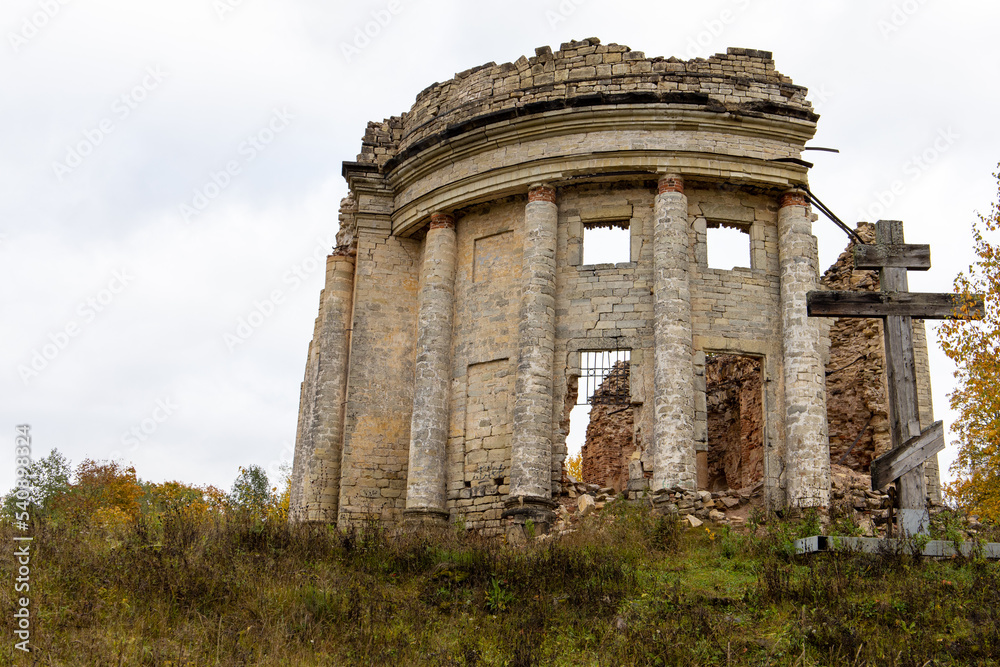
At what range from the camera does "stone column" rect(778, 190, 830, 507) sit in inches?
573

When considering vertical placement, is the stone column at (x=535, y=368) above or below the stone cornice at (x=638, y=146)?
below

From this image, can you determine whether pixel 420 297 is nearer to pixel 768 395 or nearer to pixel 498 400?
pixel 498 400

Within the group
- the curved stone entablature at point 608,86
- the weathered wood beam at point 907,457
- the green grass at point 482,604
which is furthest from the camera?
the curved stone entablature at point 608,86

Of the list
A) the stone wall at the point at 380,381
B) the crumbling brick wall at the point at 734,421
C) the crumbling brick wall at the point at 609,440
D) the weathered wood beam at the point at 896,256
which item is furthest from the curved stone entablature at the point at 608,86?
the crumbling brick wall at the point at 609,440

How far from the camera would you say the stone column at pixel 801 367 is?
14555mm

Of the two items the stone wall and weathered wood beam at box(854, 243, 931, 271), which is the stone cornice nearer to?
the stone wall

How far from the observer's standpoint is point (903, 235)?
11453 mm

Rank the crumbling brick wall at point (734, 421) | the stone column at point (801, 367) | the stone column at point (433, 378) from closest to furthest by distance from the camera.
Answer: the stone column at point (801, 367) < the stone column at point (433, 378) < the crumbling brick wall at point (734, 421)

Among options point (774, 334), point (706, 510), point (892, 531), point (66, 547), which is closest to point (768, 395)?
point (774, 334)

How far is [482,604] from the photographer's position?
9922mm

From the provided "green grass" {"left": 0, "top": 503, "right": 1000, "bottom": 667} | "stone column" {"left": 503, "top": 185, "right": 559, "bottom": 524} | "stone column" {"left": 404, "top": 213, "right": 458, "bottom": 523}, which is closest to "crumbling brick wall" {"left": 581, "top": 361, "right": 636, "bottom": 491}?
"stone column" {"left": 503, "top": 185, "right": 559, "bottom": 524}

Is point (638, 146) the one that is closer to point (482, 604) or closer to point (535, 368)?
point (535, 368)

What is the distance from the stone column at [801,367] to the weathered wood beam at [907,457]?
3864 millimetres

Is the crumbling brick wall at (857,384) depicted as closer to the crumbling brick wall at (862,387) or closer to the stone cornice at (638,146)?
the crumbling brick wall at (862,387)
